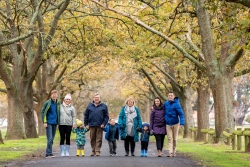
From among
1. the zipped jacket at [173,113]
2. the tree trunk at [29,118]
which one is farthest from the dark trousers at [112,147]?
the tree trunk at [29,118]

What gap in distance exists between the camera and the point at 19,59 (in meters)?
28.8

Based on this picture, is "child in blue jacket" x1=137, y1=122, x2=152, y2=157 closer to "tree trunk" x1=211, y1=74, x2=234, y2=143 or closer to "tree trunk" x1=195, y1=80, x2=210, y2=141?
"tree trunk" x1=211, y1=74, x2=234, y2=143

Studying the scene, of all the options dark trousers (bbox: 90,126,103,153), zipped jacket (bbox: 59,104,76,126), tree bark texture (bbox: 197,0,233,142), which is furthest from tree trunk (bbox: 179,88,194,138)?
zipped jacket (bbox: 59,104,76,126)

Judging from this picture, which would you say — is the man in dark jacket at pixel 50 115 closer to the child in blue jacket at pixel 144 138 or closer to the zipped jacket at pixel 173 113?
the child in blue jacket at pixel 144 138

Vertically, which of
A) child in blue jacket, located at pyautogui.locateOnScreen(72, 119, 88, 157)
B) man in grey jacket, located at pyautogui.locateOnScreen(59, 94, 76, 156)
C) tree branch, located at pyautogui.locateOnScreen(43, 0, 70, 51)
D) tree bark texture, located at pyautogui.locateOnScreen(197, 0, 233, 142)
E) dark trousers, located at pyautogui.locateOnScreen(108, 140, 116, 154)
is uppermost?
tree branch, located at pyautogui.locateOnScreen(43, 0, 70, 51)

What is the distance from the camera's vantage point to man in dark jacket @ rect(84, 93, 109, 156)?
Result: 15269 mm

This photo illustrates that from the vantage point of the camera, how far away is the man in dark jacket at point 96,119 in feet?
50.1

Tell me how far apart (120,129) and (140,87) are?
1563 inches

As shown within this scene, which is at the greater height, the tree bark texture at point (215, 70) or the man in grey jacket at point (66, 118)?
the tree bark texture at point (215, 70)

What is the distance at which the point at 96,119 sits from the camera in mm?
15266

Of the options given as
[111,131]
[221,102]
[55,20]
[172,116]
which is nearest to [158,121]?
[172,116]

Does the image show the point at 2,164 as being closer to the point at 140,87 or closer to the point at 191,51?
the point at 191,51

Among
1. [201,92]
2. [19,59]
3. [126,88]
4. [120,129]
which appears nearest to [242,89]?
[126,88]

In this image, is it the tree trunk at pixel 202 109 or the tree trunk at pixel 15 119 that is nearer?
the tree trunk at pixel 15 119
